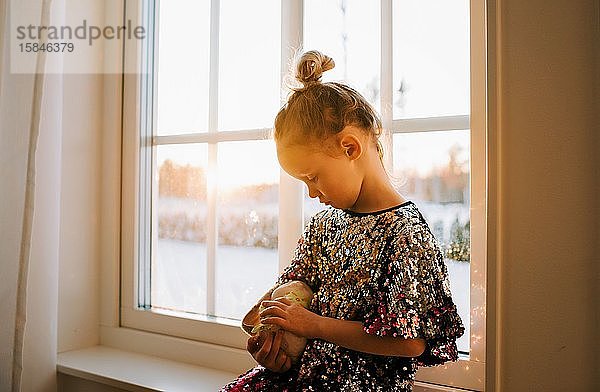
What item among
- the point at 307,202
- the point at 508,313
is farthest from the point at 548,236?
the point at 307,202

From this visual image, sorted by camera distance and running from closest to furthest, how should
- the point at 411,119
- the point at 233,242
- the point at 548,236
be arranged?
1. the point at 548,236
2. the point at 411,119
3. the point at 233,242

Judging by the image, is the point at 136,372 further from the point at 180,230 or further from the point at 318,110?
the point at 318,110

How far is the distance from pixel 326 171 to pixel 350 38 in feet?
1.49

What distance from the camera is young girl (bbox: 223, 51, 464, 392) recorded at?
106 centimetres

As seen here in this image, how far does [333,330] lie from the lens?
1100 millimetres

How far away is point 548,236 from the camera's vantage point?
3.11ft

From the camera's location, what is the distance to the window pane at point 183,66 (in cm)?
174

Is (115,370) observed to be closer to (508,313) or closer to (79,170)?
(79,170)

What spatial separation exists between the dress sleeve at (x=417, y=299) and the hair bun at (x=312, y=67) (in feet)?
1.09

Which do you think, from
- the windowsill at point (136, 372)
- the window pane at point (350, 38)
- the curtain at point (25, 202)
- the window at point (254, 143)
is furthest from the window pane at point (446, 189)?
the curtain at point (25, 202)

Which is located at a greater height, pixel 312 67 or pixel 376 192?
pixel 312 67

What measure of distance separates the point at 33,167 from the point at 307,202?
2.16 feet

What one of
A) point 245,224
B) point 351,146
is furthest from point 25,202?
point 351,146

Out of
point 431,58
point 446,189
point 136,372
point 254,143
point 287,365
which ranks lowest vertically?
point 136,372
